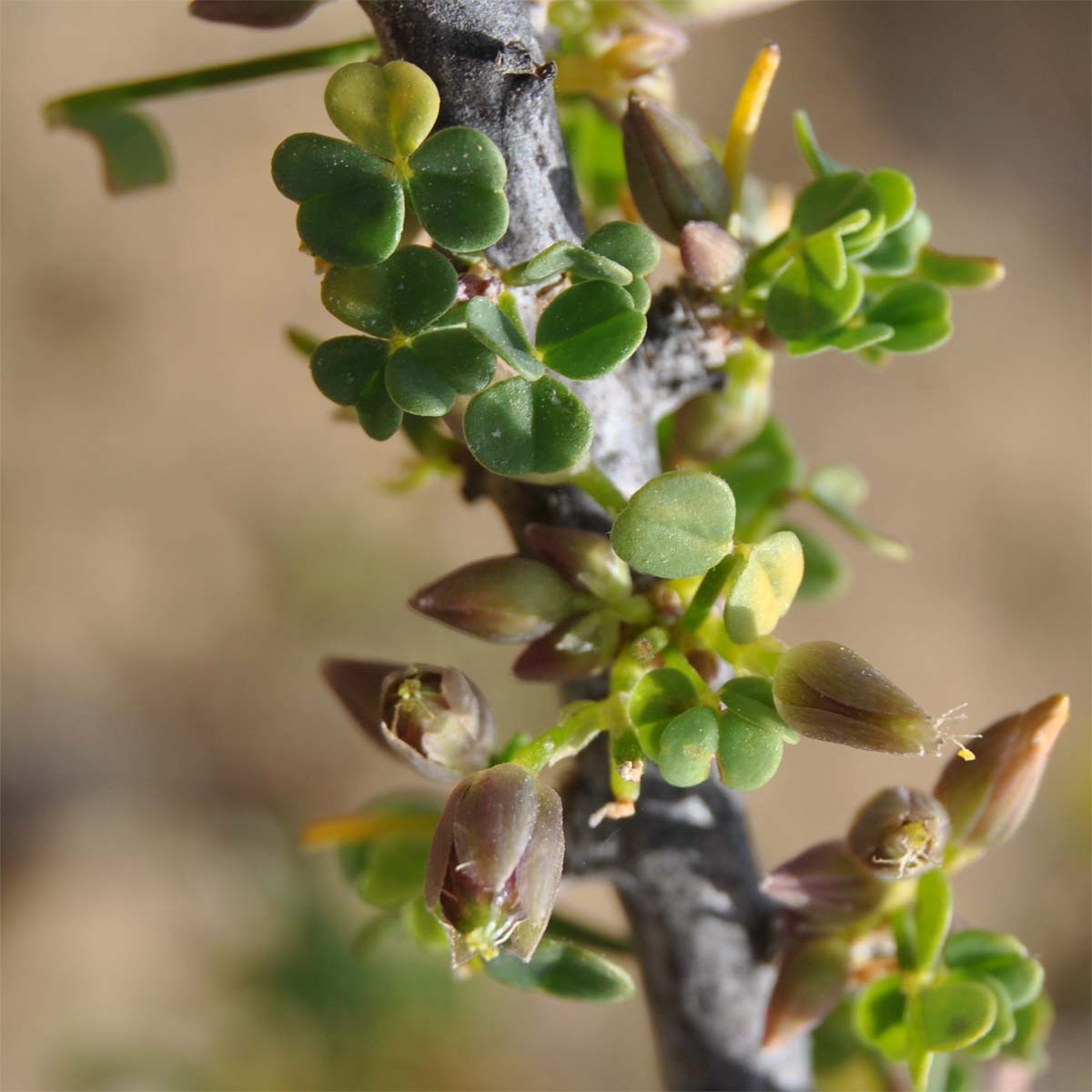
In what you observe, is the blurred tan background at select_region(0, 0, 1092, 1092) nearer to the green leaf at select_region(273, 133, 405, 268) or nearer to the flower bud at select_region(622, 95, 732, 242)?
the flower bud at select_region(622, 95, 732, 242)

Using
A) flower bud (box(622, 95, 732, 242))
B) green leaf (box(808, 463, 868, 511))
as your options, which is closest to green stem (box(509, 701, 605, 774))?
flower bud (box(622, 95, 732, 242))

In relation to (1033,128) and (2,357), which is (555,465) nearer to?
(2,357)

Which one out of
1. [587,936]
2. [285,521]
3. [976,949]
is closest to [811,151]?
[976,949]

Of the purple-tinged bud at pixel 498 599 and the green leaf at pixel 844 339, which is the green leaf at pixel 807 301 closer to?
the green leaf at pixel 844 339

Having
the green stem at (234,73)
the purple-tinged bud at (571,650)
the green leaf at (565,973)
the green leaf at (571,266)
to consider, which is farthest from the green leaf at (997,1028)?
the green stem at (234,73)

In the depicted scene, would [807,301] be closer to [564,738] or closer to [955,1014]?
[564,738]

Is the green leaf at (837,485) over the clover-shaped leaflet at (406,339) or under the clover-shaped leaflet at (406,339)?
under

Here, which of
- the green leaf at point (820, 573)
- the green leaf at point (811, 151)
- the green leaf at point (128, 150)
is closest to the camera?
the green leaf at point (811, 151)
